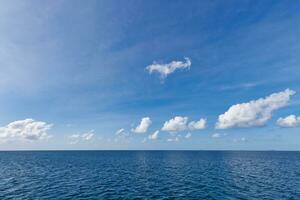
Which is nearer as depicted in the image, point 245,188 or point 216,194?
point 216,194

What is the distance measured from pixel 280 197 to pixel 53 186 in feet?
169

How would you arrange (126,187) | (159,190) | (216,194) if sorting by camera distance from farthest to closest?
(126,187) < (159,190) < (216,194)

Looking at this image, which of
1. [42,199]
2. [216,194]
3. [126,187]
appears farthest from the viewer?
[126,187]

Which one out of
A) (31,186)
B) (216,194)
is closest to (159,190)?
(216,194)

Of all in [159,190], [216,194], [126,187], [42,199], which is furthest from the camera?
[126,187]

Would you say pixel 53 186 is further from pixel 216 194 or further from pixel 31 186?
pixel 216 194

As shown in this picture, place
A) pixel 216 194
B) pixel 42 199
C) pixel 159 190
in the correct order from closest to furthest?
pixel 42 199 → pixel 216 194 → pixel 159 190

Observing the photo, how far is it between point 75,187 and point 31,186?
37.9ft

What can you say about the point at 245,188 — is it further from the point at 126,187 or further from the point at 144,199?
the point at 126,187

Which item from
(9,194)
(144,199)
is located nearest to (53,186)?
(9,194)

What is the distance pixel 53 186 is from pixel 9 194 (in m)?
9.32

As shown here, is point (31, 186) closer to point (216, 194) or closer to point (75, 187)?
point (75, 187)

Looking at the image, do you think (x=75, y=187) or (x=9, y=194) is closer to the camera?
(x=9, y=194)

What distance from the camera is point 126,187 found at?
4606cm
